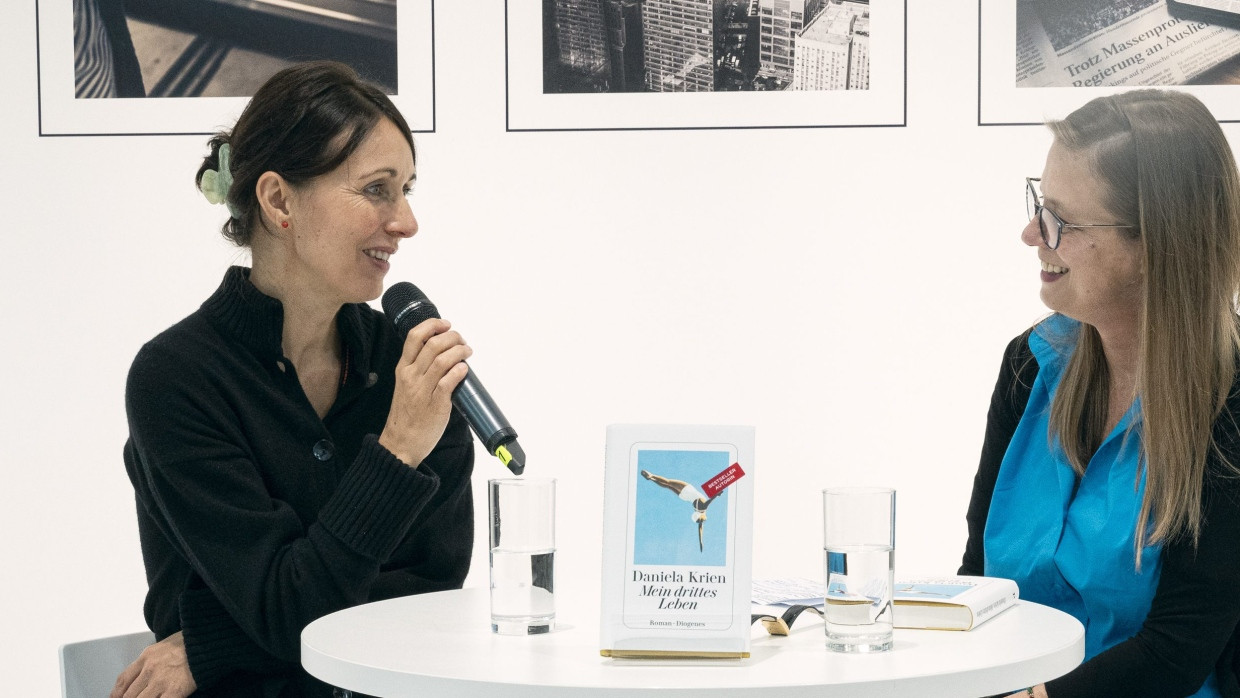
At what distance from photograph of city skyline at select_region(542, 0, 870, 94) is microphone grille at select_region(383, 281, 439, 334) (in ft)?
4.27

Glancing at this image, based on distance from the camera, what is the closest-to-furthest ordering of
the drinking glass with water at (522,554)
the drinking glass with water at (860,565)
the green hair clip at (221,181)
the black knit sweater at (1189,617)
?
the drinking glass with water at (860,565) → the drinking glass with water at (522,554) → the black knit sweater at (1189,617) → the green hair clip at (221,181)

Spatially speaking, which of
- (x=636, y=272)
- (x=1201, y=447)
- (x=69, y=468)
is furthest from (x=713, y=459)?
(x=69, y=468)

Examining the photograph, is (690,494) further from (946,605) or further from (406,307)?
(406,307)

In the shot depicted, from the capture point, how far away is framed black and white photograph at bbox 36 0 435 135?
303 centimetres

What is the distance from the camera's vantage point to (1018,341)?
2.10m

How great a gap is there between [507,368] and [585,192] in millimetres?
482

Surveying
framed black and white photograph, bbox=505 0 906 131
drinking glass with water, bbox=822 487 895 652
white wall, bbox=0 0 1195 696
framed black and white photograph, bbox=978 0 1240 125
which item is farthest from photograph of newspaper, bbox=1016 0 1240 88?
drinking glass with water, bbox=822 487 895 652

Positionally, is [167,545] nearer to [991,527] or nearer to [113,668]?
[113,668]

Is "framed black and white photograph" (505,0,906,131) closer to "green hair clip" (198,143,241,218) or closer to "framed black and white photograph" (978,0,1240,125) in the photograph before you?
"framed black and white photograph" (978,0,1240,125)

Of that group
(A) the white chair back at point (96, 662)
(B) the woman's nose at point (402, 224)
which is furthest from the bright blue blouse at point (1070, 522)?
(A) the white chair back at point (96, 662)

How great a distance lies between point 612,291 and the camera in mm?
3084

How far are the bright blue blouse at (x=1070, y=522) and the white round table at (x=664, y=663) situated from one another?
0.31 metres

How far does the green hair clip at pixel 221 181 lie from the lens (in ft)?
6.56

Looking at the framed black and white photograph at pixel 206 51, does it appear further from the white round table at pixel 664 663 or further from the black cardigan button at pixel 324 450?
the white round table at pixel 664 663
